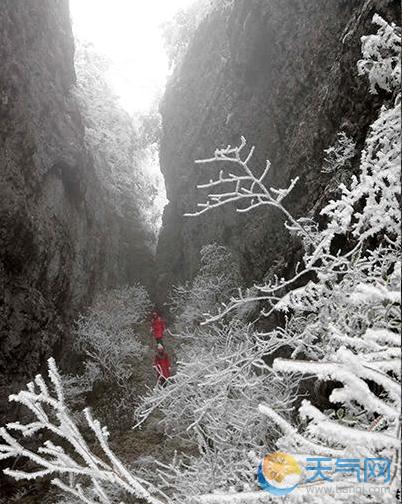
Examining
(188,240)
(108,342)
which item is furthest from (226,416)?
(188,240)

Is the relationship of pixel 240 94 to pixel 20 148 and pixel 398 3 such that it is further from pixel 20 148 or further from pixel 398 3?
pixel 398 3

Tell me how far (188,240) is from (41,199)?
7.62 m

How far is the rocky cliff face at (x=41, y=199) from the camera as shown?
13.3m

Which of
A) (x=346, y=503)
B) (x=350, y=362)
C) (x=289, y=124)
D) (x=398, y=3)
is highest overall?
(x=289, y=124)

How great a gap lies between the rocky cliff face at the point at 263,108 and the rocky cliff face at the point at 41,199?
4805mm

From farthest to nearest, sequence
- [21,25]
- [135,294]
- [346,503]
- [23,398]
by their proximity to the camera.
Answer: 1. [135,294]
2. [21,25]
3. [23,398]
4. [346,503]

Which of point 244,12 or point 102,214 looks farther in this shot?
point 102,214

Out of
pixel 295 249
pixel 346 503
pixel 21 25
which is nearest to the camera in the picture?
pixel 346 503

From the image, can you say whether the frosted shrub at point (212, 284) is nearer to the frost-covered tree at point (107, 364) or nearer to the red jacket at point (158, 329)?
the red jacket at point (158, 329)

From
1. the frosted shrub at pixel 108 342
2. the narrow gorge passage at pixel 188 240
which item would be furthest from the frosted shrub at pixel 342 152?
the frosted shrub at pixel 108 342

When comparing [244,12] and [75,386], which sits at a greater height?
[244,12]

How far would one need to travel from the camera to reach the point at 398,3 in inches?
305

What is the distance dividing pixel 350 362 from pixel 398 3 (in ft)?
28.8

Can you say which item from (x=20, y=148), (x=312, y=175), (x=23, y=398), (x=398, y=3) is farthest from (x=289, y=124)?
(x=23, y=398)
